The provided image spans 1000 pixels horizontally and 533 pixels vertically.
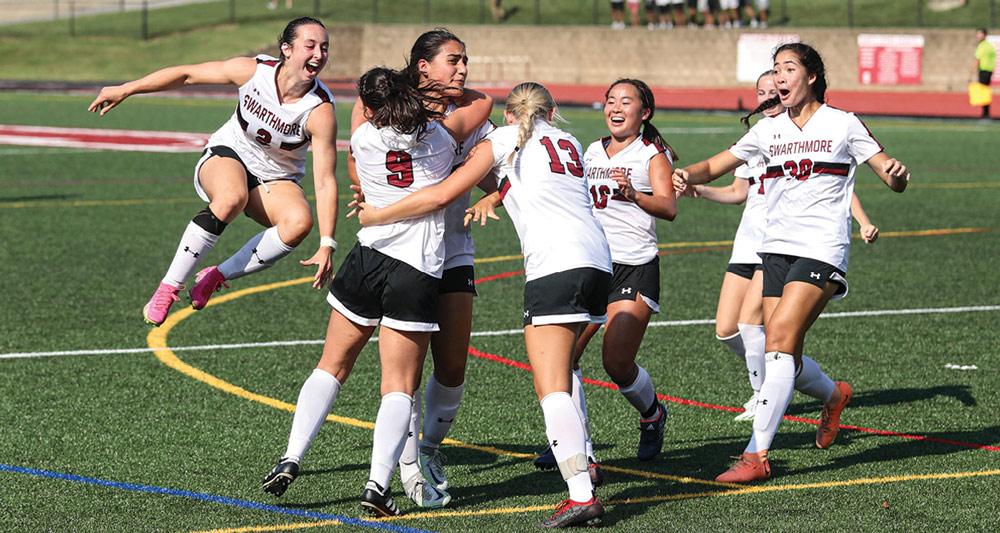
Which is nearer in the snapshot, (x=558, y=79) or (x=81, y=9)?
(x=558, y=79)

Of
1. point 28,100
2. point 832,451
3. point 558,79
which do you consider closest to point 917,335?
point 832,451

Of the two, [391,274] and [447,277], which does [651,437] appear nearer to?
[447,277]

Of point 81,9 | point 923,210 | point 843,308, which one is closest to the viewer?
point 843,308

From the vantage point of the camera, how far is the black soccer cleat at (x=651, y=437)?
7430mm

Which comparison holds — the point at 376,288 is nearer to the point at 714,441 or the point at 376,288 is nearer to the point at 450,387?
the point at 450,387

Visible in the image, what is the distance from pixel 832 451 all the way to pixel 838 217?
1489 mm

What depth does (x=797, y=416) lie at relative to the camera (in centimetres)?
868

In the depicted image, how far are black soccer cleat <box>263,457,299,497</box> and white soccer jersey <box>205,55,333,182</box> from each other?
7.79 ft

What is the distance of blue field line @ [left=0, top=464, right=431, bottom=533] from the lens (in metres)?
6.14

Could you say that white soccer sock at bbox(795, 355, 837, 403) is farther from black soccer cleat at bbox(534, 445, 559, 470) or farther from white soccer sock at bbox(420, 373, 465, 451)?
white soccer sock at bbox(420, 373, 465, 451)

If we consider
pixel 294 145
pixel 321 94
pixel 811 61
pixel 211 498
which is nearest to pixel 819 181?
pixel 811 61

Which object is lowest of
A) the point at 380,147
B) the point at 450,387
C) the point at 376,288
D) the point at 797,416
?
the point at 797,416

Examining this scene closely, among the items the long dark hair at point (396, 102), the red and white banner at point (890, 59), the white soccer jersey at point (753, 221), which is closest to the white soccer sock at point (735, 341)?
the white soccer jersey at point (753, 221)

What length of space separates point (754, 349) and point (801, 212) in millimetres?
1567
